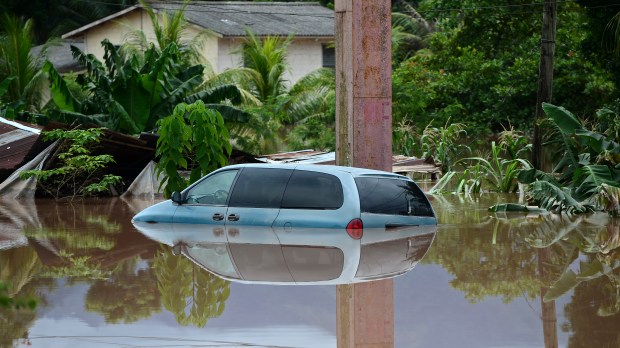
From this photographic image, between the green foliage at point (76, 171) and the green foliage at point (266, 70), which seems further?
the green foliage at point (266, 70)

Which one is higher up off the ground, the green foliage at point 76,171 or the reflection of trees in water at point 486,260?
the green foliage at point 76,171

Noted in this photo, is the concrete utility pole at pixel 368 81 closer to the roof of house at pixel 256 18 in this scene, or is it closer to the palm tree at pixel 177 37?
the palm tree at pixel 177 37

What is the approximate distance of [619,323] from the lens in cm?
1043

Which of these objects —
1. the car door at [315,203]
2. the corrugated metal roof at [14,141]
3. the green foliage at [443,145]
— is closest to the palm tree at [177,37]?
the green foliage at [443,145]

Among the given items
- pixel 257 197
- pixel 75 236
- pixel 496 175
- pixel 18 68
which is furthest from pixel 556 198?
pixel 18 68

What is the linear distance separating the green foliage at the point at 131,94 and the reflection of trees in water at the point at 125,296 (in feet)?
48.2

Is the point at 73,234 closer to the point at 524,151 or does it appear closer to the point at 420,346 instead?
the point at 420,346

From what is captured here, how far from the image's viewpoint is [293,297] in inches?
464

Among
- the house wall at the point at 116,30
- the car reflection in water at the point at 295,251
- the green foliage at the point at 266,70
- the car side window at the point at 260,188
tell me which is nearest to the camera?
the car reflection in water at the point at 295,251

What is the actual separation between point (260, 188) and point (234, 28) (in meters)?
31.4

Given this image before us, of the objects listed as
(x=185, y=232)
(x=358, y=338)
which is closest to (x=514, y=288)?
(x=358, y=338)

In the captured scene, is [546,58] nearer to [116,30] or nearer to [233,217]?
[233,217]

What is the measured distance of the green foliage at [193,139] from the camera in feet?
73.7

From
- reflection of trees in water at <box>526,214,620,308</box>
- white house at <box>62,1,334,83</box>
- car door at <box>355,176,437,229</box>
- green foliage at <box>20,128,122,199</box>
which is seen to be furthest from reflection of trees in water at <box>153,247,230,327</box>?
white house at <box>62,1,334,83</box>
